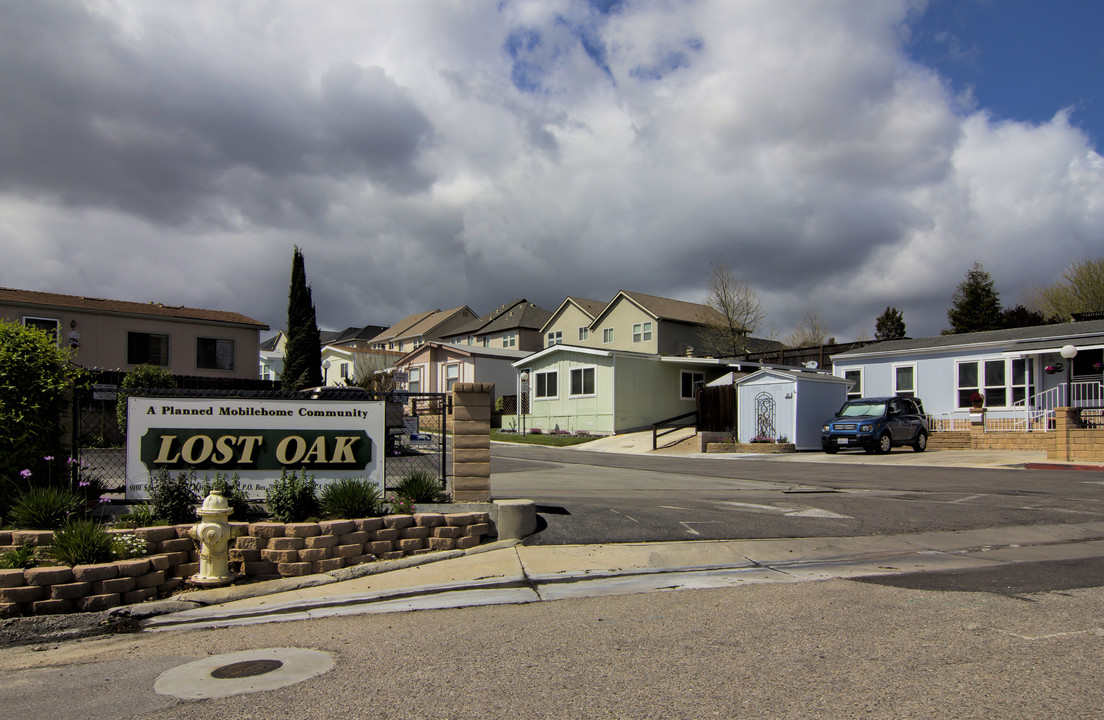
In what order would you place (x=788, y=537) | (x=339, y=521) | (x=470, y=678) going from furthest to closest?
1. (x=788, y=537)
2. (x=339, y=521)
3. (x=470, y=678)

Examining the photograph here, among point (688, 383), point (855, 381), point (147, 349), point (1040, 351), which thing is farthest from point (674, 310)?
point (147, 349)

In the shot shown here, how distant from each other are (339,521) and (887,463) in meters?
17.2

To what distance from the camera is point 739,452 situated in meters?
26.0

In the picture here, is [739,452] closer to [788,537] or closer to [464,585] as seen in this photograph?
[788,537]

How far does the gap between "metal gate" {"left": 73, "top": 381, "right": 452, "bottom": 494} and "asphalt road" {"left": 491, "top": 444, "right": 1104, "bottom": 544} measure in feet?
5.71

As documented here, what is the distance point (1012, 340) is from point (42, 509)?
95.2ft

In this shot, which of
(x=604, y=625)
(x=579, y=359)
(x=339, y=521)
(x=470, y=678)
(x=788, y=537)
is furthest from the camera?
(x=579, y=359)

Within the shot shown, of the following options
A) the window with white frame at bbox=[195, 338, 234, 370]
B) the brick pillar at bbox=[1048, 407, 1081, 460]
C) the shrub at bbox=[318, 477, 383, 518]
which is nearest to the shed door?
the brick pillar at bbox=[1048, 407, 1081, 460]

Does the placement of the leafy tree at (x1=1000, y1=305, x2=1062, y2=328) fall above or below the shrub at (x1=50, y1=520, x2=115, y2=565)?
above

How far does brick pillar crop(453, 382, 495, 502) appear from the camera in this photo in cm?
891

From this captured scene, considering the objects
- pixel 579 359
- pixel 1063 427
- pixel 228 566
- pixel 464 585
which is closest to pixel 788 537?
pixel 464 585

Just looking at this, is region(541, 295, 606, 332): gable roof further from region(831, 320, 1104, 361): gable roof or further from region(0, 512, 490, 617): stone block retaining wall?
region(0, 512, 490, 617): stone block retaining wall

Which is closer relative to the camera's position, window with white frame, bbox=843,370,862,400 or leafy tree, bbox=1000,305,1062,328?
window with white frame, bbox=843,370,862,400

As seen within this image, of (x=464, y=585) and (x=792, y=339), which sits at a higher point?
(x=792, y=339)
